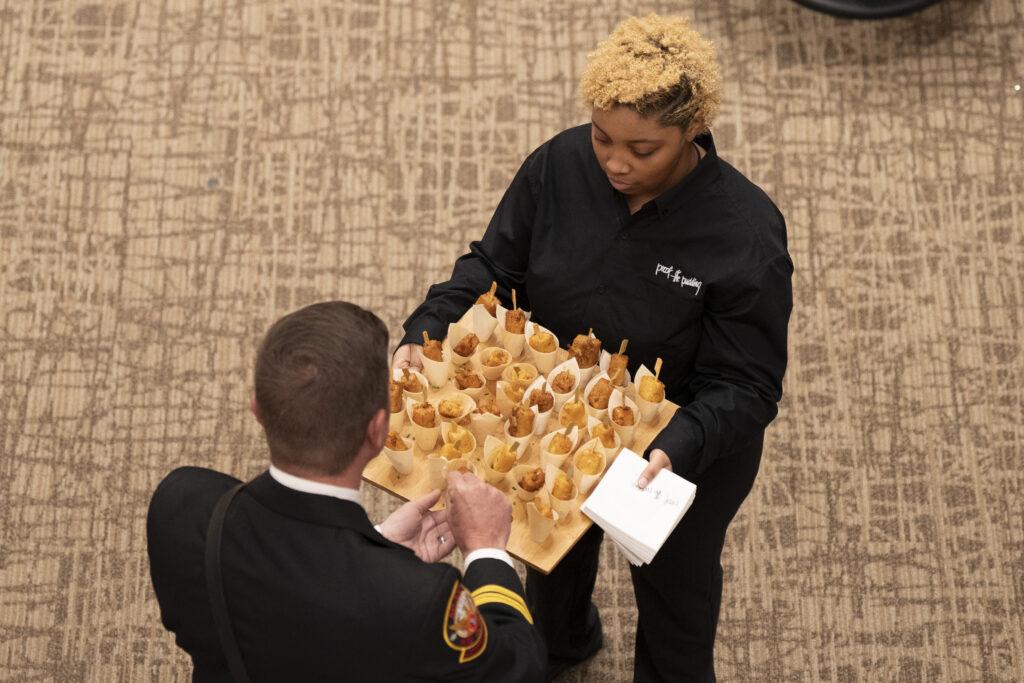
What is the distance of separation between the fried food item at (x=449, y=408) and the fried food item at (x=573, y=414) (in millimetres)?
198

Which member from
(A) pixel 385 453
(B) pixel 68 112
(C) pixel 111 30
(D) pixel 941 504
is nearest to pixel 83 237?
(B) pixel 68 112

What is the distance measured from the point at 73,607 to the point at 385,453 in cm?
Answer: 132

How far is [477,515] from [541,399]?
334mm

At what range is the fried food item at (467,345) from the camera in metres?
2.38

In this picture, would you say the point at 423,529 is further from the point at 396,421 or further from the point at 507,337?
the point at 507,337

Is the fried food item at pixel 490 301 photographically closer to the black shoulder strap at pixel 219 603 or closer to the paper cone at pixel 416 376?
the paper cone at pixel 416 376

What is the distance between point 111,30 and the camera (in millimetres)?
4023

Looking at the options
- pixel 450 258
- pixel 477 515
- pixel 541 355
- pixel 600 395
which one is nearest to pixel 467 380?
pixel 541 355

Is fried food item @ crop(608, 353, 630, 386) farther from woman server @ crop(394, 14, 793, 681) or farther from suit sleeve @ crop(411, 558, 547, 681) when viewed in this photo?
suit sleeve @ crop(411, 558, 547, 681)

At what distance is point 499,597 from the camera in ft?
6.23

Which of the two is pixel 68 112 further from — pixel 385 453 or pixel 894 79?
pixel 894 79

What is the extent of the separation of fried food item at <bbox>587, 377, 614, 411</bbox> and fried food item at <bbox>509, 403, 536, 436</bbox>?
0.13 meters

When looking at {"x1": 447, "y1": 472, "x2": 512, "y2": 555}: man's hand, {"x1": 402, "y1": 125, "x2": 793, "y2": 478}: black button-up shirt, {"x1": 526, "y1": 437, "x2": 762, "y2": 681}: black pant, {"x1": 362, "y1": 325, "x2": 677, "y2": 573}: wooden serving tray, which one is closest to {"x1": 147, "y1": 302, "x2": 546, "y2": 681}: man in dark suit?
{"x1": 447, "y1": 472, "x2": 512, "y2": 555}: man's hand

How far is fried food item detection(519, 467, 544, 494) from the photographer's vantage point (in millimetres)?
2162
